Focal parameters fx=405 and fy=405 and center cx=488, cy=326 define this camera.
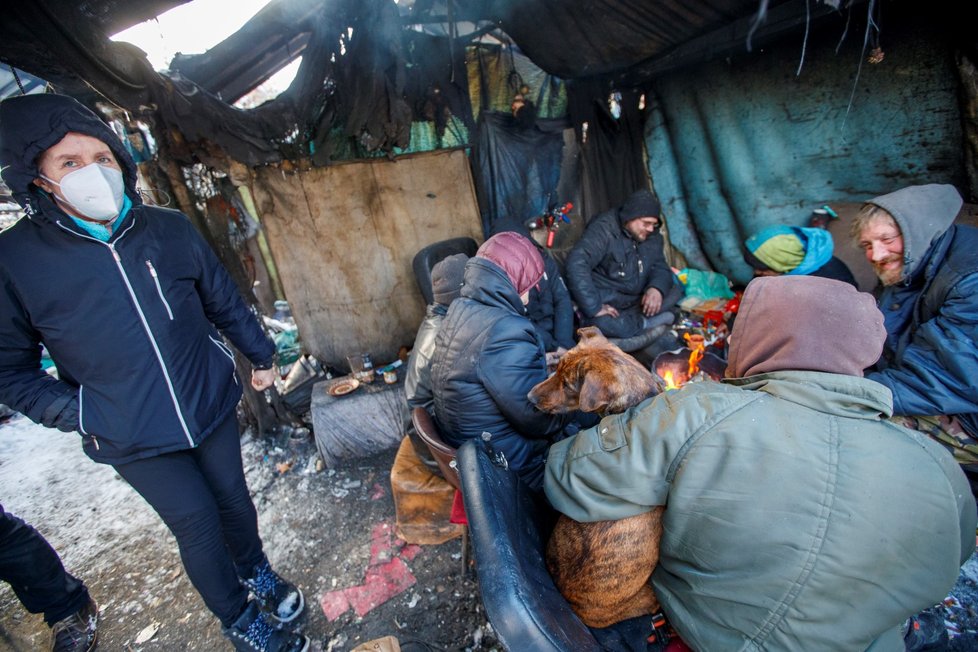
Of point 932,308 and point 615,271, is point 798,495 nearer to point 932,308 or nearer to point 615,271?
point 932,308

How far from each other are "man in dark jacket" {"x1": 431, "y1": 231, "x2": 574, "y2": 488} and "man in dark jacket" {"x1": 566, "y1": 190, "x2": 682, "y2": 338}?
1.96 meters

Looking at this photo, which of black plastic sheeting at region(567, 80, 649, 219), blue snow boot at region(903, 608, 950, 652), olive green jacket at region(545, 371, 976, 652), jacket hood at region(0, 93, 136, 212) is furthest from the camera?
black plastic sheeting at region(567, 80, 649, 219)

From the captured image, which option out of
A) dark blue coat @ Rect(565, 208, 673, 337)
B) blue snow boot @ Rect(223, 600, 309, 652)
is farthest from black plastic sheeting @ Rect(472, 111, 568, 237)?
blue snow boot @ Rect(223, 600, 309, 652)

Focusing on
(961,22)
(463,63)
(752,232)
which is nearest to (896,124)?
(961,22)

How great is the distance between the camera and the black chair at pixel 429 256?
14.2ft

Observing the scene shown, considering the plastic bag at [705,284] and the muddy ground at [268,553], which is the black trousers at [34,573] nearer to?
the muddy ground at [268,553]

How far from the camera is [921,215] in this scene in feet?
7.14

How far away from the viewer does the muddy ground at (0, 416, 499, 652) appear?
Result: 2.38m

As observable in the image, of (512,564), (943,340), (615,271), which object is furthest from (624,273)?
(512,564)

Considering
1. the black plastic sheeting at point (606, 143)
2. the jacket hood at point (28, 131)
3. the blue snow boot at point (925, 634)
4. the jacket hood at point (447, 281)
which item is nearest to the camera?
the jacket hood at point (28, 131)

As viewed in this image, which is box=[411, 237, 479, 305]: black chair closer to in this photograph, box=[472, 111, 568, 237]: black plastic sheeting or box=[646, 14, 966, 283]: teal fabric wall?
box=[472, 111, 568, 237]: black plastic sheeting

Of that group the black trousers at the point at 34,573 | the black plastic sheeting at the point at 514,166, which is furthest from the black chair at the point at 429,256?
the black trousers at the point at 34,573

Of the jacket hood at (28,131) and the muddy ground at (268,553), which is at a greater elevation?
the jacket hood at (28,131)

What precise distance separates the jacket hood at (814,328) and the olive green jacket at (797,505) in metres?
0.10
